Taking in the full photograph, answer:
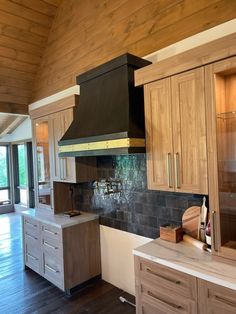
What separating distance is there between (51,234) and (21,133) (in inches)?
187

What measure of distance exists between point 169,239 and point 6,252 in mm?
3468

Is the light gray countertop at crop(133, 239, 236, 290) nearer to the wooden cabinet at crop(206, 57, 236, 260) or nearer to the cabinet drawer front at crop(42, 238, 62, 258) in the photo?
the wooden cabinet at crop(206, 57, 236, 260)

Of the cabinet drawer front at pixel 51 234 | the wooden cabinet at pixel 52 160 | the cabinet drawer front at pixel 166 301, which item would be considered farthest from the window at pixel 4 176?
the cabinet drawer front at pixel 166 301

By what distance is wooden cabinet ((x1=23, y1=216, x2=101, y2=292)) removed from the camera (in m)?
2.95

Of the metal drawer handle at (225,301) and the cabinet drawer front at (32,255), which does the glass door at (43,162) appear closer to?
the cabinet drawer front at (32,255)

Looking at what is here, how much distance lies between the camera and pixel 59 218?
10.6ft

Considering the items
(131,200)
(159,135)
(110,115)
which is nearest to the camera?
(159,135)

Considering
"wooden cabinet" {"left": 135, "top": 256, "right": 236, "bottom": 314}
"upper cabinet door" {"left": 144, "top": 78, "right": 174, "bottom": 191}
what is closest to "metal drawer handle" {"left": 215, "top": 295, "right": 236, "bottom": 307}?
"wooden cabinet" {"left": 135, "top": 256, "right": 236, "bottom": 314}

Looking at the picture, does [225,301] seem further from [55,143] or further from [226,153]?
[55,143]

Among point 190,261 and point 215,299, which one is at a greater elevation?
point 190,261

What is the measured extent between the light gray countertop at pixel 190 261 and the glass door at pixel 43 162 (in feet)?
6.77

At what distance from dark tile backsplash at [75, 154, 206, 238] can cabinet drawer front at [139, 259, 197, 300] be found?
616 mm

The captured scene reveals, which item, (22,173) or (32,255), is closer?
(32,255)

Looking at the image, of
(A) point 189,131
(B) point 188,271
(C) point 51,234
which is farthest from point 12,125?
(B) point 188,271
